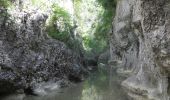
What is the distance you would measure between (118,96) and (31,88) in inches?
156

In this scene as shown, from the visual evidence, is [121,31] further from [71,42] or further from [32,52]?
[32,52]

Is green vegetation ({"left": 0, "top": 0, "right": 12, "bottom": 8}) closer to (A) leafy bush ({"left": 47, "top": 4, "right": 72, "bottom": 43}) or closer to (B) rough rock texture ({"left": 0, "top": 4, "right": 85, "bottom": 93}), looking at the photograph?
(B) rough rock texture ({"left": 0, "top": 4, "right": 85, "bottom": 93})

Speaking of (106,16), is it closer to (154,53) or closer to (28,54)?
(28,54)

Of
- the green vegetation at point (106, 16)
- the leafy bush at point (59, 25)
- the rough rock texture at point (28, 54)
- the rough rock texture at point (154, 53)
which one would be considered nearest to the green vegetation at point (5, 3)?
the rough rock texture at point (28, 54)

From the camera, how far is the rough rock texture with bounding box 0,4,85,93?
571 inches

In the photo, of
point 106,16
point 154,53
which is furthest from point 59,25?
point 106,16

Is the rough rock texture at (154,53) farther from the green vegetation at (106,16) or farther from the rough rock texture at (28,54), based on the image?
the green vegetation at (106,16)

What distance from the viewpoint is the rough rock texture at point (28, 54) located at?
14.5 meters

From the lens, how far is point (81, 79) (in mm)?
20250

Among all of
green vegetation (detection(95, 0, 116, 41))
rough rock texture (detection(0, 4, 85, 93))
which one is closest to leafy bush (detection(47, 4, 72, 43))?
rough rock texture (detection(0, 4, 85, 93))

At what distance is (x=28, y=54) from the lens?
1586 centimetres

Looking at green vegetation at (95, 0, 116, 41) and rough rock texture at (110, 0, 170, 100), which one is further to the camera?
green vegetation at (95, 0, 116, 41)

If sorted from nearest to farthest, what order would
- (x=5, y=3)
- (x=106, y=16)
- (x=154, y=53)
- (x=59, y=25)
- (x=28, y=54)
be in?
(x=154, y=53) < (x=5, y=3) < (x=28, y=54) < (x=59, y=25) < (x=106, y=16)

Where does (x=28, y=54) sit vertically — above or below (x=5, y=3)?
below
